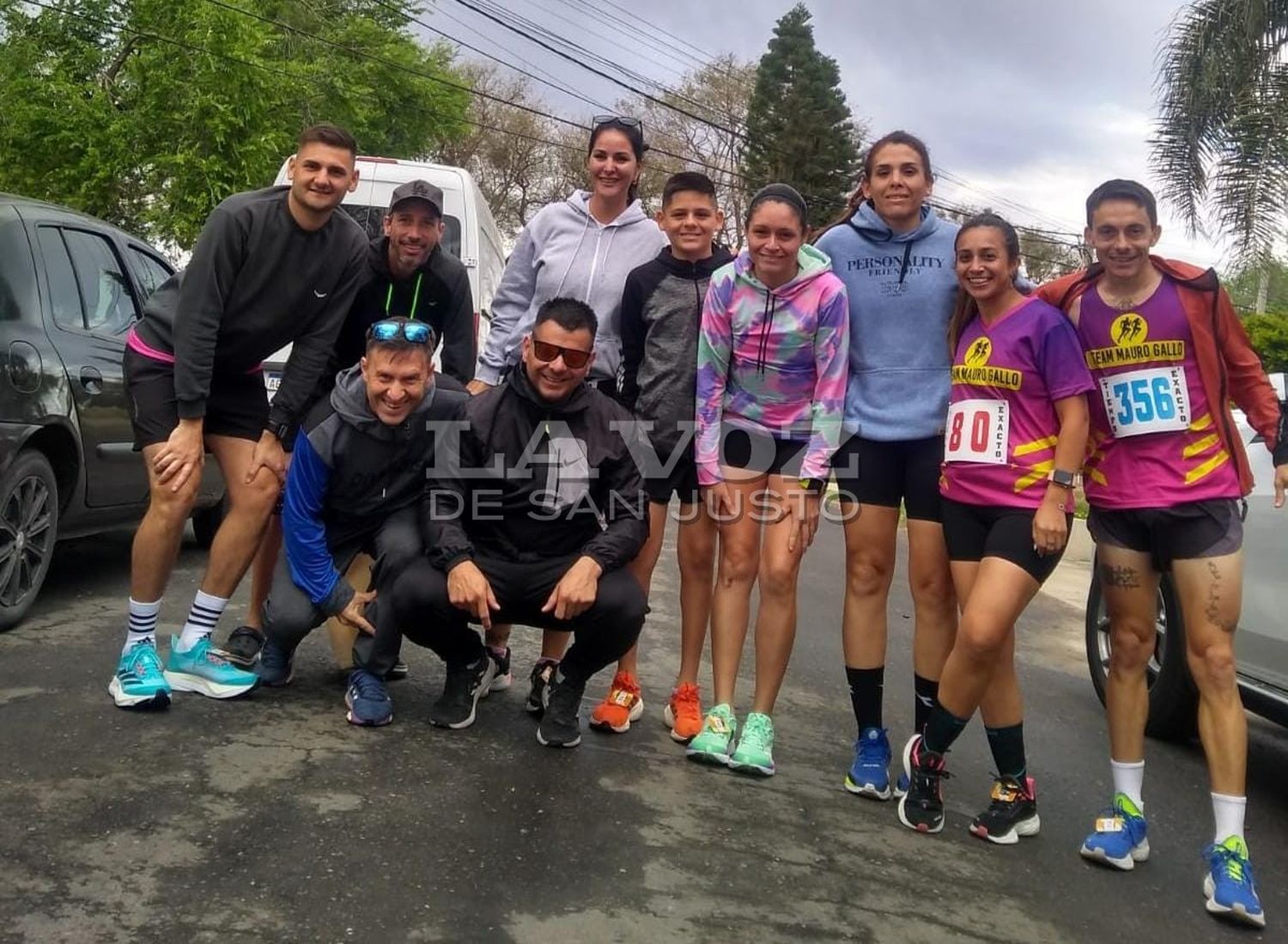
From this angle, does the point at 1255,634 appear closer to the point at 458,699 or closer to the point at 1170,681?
the point at 1170,681

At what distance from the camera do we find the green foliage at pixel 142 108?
654 inches

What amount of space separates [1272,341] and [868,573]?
17767mm

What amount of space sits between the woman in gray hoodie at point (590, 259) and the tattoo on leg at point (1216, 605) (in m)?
2.11

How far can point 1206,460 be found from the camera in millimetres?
3518

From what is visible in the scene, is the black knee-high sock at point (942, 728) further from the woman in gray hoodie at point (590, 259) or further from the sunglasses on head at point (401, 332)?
the sunglasses on head at point (401, 332)

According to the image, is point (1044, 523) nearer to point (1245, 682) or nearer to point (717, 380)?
point (717, 380)

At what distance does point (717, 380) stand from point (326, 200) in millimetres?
1513

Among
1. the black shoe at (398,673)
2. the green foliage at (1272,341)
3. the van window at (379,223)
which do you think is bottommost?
the black shoe at (398,673)

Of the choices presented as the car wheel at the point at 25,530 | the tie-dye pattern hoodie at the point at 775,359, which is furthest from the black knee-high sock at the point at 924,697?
the car wheel at the point at 25,530

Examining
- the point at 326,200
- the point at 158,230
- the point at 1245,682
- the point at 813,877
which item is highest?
the point at 158,230

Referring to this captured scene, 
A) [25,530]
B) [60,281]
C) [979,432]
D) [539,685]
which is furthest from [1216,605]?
[60,281]

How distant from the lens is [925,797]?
366 cm

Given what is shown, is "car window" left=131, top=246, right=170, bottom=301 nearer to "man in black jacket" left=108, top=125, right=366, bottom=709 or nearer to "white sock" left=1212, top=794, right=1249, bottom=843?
"man in black jacket" left=108, top=125, right=366, bottom=709

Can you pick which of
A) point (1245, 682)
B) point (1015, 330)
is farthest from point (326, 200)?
point (1245, 682)
